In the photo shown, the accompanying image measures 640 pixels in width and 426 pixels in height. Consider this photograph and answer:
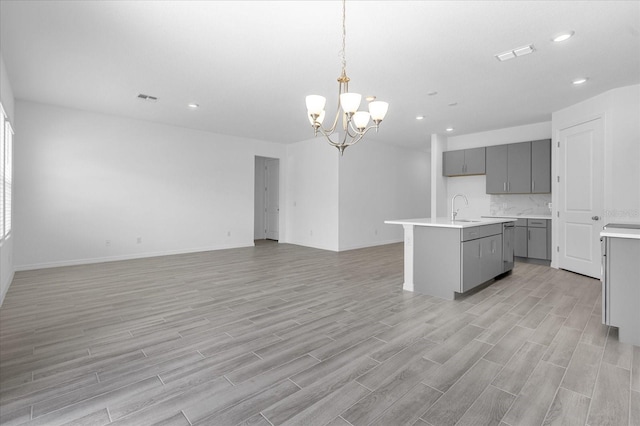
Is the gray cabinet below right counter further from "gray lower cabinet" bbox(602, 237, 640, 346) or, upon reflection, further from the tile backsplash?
"gray lower cabinet" bbox(602, 237, 640, 346)

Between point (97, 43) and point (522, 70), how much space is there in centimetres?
481

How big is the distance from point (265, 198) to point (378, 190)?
11.7ft

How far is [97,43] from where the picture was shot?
324 cm

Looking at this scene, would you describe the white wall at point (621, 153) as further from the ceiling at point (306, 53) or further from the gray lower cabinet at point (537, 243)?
the gray lower cabinet at point (537, 243)

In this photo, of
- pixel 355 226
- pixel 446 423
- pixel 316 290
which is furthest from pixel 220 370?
pixel 355 226

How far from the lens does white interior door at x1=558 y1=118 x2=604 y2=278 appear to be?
4703 millimetres

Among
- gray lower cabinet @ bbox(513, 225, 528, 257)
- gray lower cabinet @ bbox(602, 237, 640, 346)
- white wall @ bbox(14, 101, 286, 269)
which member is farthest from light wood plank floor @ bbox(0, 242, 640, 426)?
gray lower cabinet @ bbox(513, 225, 528, 257)

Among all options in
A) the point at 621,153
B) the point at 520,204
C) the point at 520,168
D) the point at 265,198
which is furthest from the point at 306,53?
the point at 265,198

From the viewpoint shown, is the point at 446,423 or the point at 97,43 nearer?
the point at 446,423

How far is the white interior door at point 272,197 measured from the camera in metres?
9.40

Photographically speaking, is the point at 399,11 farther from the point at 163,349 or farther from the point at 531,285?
the point at 531,285

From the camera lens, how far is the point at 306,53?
3.43 meters

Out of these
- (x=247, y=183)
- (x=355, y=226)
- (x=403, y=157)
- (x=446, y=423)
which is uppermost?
(x=403, y=157)

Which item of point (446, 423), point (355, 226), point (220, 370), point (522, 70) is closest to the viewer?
point (446, 423)
